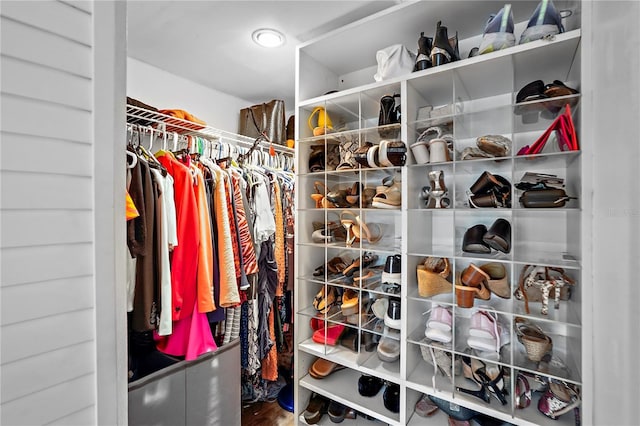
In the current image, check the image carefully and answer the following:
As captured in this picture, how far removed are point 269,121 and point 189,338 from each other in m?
1.47

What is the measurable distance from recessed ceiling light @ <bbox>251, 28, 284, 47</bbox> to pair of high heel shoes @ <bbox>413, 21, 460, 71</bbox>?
72 centimetres

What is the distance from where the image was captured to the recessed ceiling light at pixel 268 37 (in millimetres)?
1492

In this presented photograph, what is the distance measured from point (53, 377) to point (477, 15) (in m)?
1.71

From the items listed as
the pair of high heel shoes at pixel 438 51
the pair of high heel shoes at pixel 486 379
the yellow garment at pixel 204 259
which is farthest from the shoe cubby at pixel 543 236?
the yellow garment at pixel 204 259

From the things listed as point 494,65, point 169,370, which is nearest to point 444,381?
point 169,370

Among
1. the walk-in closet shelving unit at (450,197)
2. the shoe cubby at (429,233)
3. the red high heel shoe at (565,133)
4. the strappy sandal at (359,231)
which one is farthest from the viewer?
the strappy sandal at (359,231)

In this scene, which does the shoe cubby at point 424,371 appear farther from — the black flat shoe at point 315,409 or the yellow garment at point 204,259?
the yellow garment at point 204,259

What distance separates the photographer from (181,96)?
197cm

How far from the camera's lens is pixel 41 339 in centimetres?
51

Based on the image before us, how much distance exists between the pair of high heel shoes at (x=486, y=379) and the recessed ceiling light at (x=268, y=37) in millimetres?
1693

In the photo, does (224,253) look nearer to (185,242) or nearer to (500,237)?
(185,242)

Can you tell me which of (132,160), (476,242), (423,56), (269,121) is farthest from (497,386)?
(269,121)

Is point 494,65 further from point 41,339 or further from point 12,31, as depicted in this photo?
point 41,339

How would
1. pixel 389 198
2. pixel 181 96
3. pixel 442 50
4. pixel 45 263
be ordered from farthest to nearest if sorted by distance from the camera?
1. pixel 181 96
2. pixel 389 198
3. pixel 442 50
4. pixel 45 263
